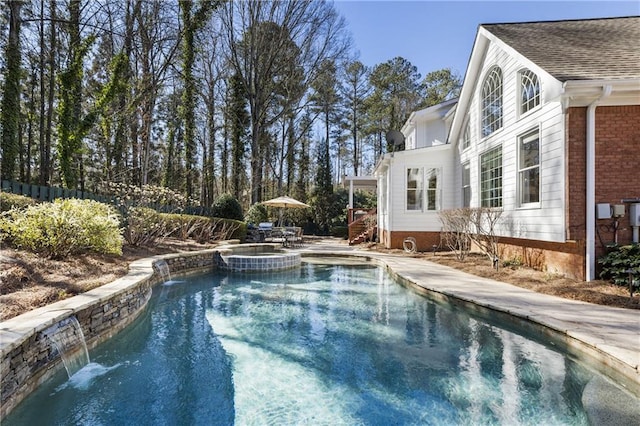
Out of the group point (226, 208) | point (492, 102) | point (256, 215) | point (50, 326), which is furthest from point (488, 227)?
point (256, 215)

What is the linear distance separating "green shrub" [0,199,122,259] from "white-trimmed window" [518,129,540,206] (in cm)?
1001

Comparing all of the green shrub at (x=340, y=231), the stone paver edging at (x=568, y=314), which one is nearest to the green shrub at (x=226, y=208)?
the green shrub at (x=340, y=231)

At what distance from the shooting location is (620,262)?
6188 millimetres

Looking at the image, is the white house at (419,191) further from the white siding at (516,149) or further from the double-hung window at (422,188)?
the white siding at (516,149)

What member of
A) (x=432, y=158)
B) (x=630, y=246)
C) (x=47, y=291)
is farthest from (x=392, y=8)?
(x=47, y=291)

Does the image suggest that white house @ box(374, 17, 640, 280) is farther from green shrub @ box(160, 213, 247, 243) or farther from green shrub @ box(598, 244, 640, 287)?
green shrub @ box(160, 213, 247, 243)

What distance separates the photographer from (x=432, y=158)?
544 inches

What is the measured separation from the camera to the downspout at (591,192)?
662 centimetres

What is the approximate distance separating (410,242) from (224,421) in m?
11.5

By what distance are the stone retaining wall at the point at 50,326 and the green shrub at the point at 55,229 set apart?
1.40 metres

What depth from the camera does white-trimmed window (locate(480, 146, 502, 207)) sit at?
33.0 feet

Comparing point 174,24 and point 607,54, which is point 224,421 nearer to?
point 607,54

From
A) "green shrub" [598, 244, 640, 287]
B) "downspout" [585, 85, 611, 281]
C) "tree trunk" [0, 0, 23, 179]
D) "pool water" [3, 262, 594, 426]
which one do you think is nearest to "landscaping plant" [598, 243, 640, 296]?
"green shrub" [598, 244, 640, 287]

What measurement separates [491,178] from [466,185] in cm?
200
